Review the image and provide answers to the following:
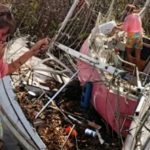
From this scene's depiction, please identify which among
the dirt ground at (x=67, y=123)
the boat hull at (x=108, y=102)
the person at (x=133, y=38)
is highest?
the person at (x=133, y=38)

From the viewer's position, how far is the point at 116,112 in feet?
19.0

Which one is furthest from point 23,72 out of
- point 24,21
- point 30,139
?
point 24,21

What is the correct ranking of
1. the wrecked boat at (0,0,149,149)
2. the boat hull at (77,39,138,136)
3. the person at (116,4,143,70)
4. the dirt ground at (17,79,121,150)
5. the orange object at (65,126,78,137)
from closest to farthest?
the wrecked boat at (0,0,149,149), the boat hull at (77,39,138,136), the dirt ground at (17,79,121,150), the orange object at (65,126,78,137), the person at (116,4,143,70)

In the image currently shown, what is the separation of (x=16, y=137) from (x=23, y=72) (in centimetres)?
206

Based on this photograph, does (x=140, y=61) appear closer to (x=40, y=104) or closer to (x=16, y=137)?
(x=40, y=104)

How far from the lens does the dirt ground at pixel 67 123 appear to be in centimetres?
622

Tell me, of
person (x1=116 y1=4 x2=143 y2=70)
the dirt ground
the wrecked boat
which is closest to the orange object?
the dirt ground

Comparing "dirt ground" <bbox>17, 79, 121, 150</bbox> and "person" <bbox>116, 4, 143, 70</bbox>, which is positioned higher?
"person" <bbox>116, 4, 143, 70</bbox>

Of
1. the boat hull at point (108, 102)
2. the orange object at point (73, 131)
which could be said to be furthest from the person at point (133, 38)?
the orange object at point (73, 131)

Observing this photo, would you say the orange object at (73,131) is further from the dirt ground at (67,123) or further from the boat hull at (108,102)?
the boat hull at (108,102)

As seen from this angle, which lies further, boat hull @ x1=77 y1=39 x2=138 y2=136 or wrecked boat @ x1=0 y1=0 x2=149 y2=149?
boat hull @ x1=77 y1=39 x2=138 y2=136

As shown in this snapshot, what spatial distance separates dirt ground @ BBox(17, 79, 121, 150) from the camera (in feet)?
20.4

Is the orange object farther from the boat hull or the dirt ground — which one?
the boat hull

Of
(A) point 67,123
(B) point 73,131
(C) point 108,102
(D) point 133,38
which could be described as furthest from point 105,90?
(D) point 133,38
